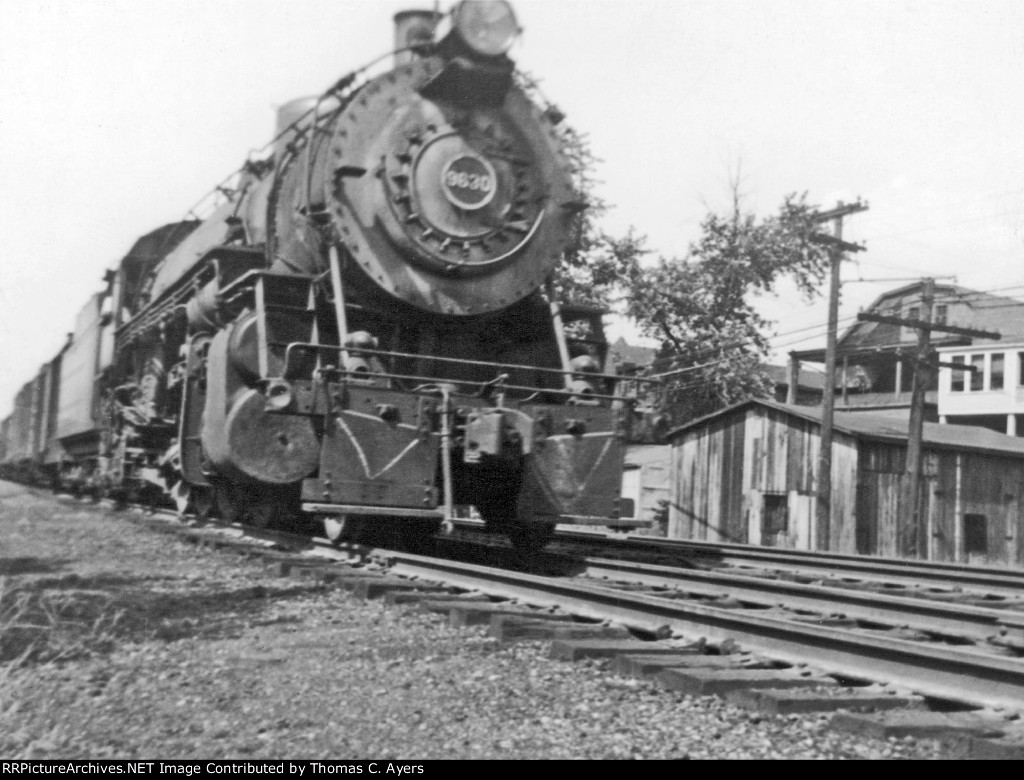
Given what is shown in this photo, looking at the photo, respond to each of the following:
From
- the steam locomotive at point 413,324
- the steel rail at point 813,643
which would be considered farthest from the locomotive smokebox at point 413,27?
the steel rail at point 813,643

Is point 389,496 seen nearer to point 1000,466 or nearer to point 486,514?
point 486,514

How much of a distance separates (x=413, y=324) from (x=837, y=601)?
162 inches

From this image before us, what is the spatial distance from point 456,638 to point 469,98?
4.89m

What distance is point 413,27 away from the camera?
8641mm

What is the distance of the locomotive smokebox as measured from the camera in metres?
8.57

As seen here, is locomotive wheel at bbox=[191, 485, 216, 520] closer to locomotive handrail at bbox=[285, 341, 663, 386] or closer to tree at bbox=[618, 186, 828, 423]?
locomotive handrail at bbox=[285, 341, 663, 386]

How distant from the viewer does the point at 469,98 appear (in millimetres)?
8125

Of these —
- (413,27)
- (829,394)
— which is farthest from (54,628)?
(829,394)

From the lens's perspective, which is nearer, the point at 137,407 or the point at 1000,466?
the point at 137,407

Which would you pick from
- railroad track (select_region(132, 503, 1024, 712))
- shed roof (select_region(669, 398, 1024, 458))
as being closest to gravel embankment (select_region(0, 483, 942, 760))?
railroad track (select_region(132, 503, 1024, 712))

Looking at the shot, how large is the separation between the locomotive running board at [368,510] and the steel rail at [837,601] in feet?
3.87

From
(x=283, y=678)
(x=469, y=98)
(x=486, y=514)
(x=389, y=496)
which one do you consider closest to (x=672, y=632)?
(x=283, y=678)

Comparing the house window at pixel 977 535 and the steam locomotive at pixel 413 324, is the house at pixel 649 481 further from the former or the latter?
the steam locomotive at pixel 413 324

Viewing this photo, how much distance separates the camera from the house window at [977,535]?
19250mm
